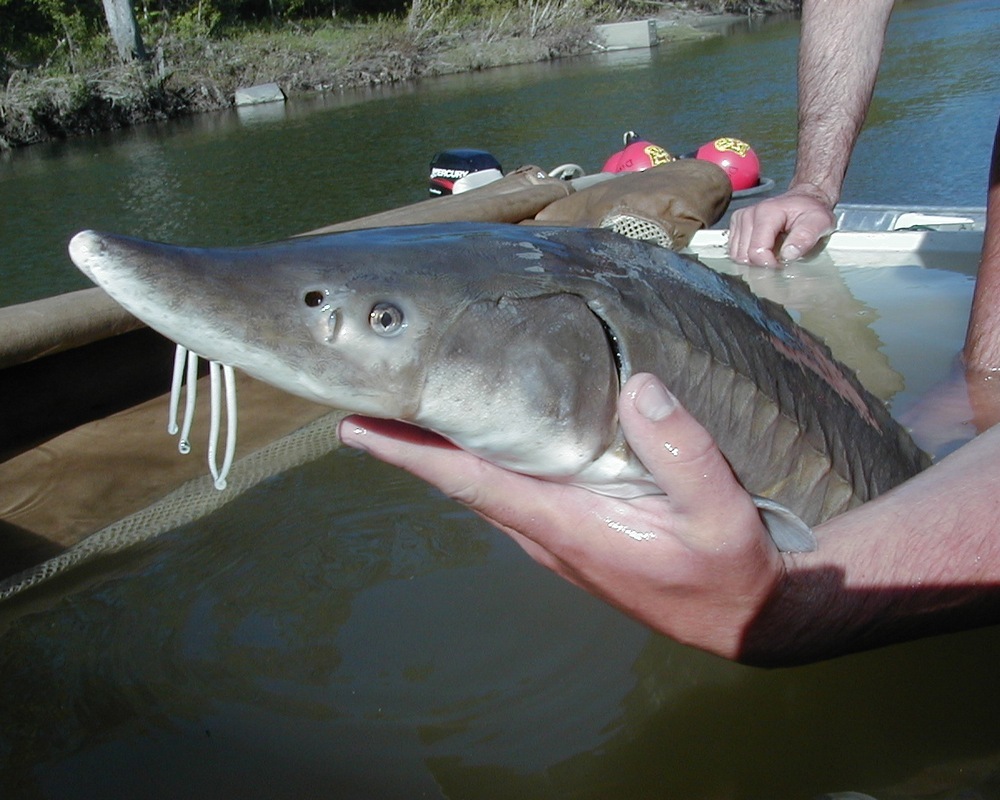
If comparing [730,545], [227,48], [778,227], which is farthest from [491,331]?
[227,48]

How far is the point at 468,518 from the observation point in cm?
216

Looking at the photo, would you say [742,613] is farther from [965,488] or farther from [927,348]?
[927,348]

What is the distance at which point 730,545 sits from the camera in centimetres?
107

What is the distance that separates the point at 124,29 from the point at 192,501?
2092 cm

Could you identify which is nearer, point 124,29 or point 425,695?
point 425,695

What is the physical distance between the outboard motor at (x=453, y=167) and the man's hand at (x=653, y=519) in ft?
13.8

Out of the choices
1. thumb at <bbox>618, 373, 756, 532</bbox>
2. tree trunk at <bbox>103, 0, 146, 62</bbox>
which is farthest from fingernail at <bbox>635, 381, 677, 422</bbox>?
tree trunk at <bbox>103, 0, 146, 62</bbox>

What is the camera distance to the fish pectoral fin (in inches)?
44.1

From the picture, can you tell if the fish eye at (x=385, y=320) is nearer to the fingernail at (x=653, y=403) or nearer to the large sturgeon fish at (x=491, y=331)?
the large sturgeon fish at (x=491, y=331)

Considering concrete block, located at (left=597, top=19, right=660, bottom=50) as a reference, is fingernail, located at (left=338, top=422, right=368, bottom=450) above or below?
above

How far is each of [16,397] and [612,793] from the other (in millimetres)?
1938

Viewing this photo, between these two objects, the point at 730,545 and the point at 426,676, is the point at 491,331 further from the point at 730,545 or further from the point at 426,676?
the point at 426,676

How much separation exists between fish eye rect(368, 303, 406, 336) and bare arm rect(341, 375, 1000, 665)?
17 cm

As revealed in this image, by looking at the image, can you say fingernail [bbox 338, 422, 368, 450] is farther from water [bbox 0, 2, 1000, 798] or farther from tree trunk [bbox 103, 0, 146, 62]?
tree trunk [bbox 103, 0, 146, 62]
